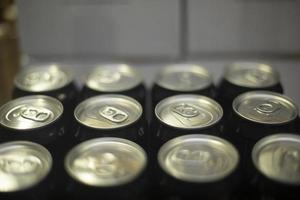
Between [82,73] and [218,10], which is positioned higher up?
[218,10]

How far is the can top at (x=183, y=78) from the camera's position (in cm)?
88

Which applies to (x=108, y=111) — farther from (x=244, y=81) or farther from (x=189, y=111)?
(x=244, y=81)

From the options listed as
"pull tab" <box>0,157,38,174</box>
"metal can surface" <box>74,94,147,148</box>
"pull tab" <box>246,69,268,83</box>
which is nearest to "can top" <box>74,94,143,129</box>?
"metal can surface" <box>74,94,147,148</box>

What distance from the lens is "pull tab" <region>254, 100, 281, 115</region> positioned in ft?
2.60

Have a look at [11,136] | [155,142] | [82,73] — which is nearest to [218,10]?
[82,73]

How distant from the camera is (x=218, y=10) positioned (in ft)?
3.67

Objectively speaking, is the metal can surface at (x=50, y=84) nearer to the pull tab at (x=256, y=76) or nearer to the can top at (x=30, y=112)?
the can top at (x=30, y=112)

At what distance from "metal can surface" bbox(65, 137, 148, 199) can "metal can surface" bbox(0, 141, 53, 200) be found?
3 cm

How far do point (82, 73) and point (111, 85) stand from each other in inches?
11.5

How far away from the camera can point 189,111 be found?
0.79 m

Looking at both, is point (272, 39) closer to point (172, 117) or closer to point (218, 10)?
point (218, 10)

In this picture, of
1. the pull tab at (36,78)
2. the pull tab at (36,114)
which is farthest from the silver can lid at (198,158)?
the pull tab at (36,78)

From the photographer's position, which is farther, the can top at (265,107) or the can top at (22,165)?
the can top at (265,107)

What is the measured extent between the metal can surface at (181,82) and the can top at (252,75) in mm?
44
